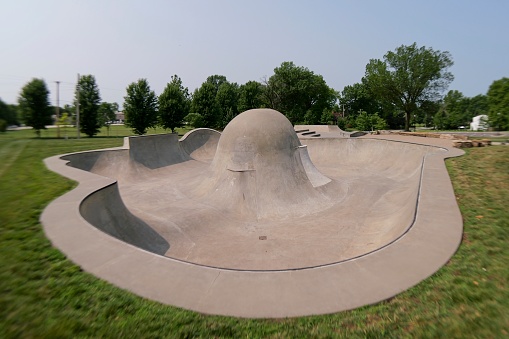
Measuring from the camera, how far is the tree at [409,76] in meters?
40.6

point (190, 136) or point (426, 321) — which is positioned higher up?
point (190, 136)

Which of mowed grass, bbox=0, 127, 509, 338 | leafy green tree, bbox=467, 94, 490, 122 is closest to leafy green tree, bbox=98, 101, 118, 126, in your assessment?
mowed grass, bbox=0, 127, 509, 338

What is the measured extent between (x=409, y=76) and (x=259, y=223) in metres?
44.0

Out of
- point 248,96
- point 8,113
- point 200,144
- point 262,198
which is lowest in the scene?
point 262,198

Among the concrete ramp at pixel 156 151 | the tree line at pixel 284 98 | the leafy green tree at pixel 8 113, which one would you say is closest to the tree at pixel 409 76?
the tree line at pixel 284 98

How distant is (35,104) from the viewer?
36094 millimetres

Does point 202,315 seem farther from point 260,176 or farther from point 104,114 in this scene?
point 104,114

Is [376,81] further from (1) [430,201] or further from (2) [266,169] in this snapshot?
(1) [430,201]

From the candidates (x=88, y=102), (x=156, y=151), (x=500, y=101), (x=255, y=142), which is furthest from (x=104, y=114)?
(x=500, y=101)

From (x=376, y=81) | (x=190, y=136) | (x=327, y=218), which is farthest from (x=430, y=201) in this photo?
(x=376, y=81)

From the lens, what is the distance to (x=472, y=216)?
6.61m

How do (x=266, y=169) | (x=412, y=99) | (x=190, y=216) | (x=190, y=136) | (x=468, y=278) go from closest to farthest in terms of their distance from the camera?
(x=468, y=278), (x=190, y=216), (x=266, y=169), (x=190, y=136), (x=412, y=99)

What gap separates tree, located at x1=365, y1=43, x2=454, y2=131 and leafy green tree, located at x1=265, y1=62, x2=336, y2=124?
14.6 metres

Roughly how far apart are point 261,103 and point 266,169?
51.5 metres
